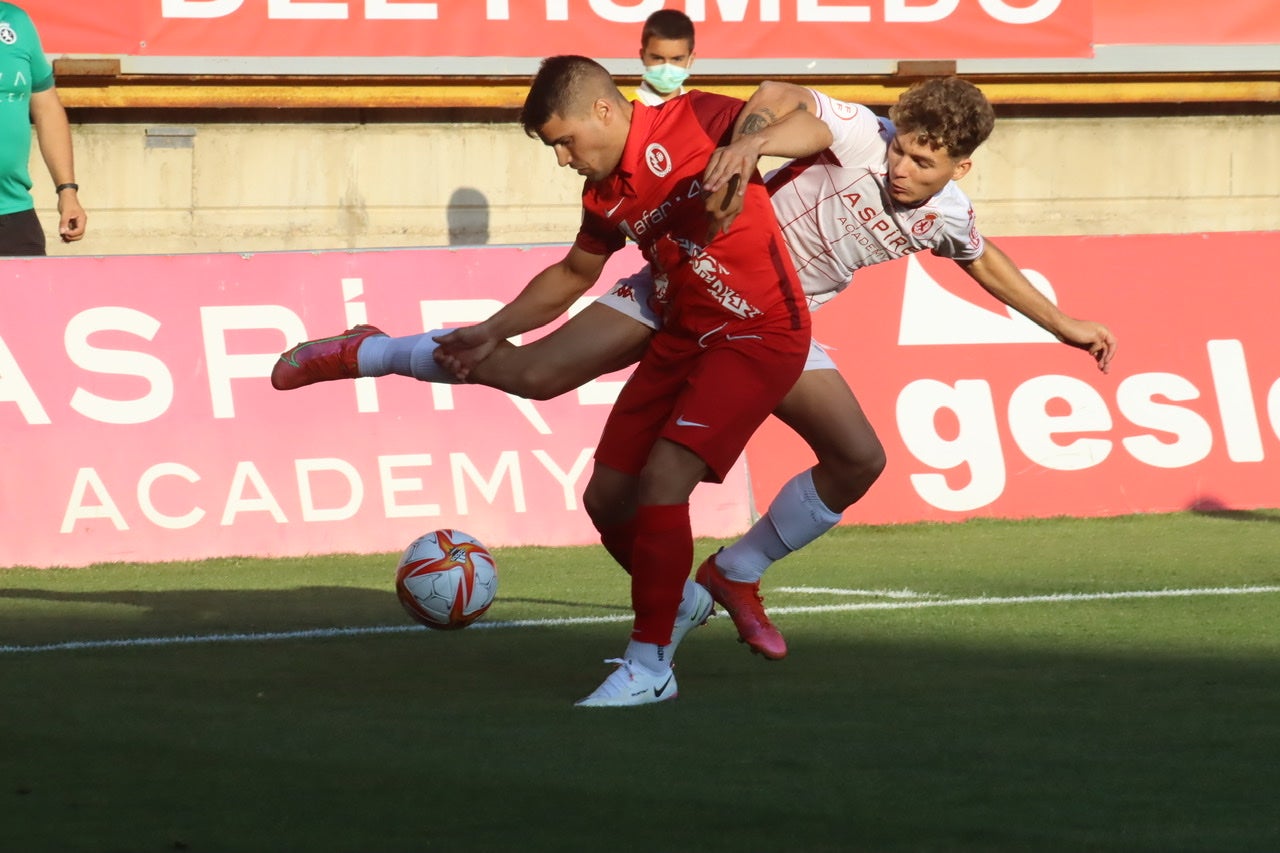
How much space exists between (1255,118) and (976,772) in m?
12.3

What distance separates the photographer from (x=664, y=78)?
10539 millimetres

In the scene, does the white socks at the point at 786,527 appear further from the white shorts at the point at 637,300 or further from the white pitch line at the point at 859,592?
the white pitch line at the point at 859,592

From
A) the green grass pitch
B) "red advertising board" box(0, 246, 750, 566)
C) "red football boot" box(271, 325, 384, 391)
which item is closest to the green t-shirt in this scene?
"red advertising board" box(0, 246, 750, 566)

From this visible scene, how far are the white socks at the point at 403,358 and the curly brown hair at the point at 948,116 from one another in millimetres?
1695

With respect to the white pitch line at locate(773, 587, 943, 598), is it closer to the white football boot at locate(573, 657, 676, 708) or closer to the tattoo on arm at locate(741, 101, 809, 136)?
the white football boot at locate(573, 657, 676, 708)

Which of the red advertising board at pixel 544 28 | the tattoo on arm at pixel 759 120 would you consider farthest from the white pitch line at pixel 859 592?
the red advertising board at pixel 544 28

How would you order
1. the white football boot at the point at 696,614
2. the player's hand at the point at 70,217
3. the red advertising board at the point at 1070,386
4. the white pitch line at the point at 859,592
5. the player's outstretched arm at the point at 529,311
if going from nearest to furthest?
the white football boot at the point at 696,614 < the player's outstretched arm at the point at 529,311 < the white pitch line at the point at 859,592 < the player's hand at the point at 70,217 < the red advertising board at the point at 1070,386

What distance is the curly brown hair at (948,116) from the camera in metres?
6.23

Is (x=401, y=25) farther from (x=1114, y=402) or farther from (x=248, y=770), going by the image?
(x=248, y=770)

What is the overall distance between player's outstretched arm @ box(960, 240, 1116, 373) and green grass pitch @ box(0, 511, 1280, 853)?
3.26 ft

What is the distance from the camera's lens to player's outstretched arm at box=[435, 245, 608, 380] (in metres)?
6.48

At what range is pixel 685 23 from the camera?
10883 millimetres

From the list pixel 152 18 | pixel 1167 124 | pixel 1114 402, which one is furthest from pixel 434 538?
pixel 1167 124

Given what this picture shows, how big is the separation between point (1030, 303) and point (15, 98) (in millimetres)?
5608
